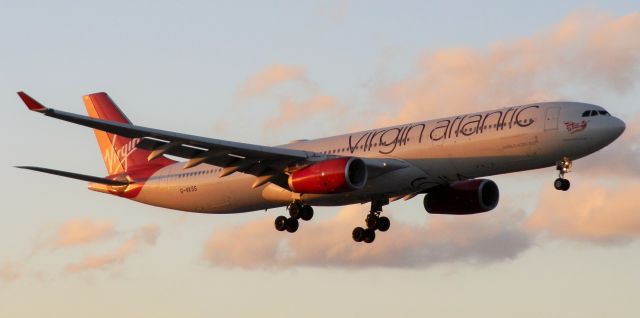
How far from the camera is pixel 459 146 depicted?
58.2m

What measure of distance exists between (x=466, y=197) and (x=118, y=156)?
1976 cm

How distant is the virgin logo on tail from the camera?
241ft

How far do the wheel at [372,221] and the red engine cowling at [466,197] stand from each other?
3116 millimetres

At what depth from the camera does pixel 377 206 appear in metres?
65.4

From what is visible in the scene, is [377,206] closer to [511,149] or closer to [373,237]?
[373,237]

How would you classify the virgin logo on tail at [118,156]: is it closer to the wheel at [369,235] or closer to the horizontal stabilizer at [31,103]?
the wheel at [369,235]

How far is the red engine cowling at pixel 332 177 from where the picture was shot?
58.0 meters

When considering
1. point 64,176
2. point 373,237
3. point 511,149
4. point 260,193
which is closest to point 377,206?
point 373,237

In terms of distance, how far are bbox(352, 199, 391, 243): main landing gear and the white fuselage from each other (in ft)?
8.53

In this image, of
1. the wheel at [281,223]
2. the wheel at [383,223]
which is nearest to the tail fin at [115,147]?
the wheel at [281,223]

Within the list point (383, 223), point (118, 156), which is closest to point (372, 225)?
point (383, 223)

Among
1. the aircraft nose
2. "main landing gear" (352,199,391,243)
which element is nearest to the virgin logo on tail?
"main landing gear" (352,199,391,243)

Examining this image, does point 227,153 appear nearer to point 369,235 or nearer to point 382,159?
point 382,159

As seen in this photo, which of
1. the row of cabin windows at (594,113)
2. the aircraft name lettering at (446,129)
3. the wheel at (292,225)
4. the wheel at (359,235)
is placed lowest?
the wheel at (292,225)
